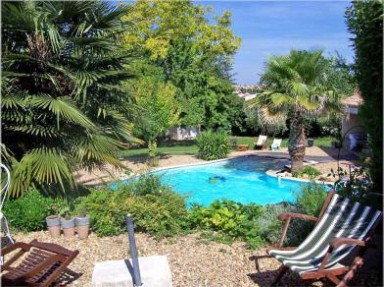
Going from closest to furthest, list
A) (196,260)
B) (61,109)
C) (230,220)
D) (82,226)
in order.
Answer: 1. (196,260)
2. (230,220)
3. (82,226)
4. (61,109)

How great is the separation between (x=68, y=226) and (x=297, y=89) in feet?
30.1

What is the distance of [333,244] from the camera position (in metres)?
3.87

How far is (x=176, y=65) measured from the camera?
84.0ft

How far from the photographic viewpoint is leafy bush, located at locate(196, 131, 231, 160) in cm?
1957

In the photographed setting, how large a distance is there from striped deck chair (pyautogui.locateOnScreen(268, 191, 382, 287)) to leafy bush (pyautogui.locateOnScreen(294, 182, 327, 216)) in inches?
43.0

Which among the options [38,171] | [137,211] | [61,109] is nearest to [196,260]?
[137,211]

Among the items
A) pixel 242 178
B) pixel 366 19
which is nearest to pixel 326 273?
pixel 366 19

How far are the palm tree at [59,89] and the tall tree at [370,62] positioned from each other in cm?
499

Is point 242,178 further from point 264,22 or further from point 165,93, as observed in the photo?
point 264,22

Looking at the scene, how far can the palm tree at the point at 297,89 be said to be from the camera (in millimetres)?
13719

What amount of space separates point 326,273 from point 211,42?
23.1m

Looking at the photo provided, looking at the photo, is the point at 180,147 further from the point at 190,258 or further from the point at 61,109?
the point at 190,258

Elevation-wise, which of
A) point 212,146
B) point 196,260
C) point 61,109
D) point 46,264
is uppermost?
point 61,109

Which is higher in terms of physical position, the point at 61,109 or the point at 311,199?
the point at 61,109
